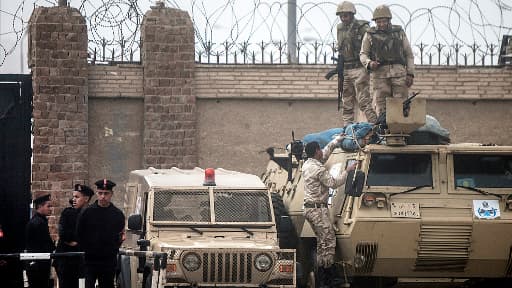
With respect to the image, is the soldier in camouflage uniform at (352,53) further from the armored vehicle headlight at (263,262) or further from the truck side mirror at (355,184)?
the armored vehicle headlight at (263,262)

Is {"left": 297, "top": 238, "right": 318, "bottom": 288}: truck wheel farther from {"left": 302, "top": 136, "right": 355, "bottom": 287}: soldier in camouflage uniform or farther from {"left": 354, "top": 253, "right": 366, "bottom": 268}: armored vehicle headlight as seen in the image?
{"left": 354, "top": 253, "right": 366, "bottom": 268}: armored vehicle headlight

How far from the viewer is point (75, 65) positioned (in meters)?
17.5

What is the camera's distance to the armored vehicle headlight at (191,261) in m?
11.1

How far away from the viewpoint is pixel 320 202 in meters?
12.8

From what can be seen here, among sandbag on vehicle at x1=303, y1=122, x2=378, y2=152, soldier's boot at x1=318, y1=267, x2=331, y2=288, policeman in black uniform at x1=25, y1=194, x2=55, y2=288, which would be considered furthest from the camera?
sandbag on vehicle at x1=303, y1=122, x2=378, y2=152

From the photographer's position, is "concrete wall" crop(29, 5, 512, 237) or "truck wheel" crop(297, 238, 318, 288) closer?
"truck wheel" crop(297, 238, 318, 288)

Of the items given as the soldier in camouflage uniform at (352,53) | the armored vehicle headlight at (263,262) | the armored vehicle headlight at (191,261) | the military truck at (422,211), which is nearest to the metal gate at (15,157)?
the armored vehicle headlight at (191,261)

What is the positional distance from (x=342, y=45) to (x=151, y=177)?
3.96 m

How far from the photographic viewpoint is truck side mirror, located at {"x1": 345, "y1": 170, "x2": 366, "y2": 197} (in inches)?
476

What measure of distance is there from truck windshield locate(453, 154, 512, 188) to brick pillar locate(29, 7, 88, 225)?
6673 mm

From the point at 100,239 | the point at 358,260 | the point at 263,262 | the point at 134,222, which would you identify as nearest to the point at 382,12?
the point at 358,260

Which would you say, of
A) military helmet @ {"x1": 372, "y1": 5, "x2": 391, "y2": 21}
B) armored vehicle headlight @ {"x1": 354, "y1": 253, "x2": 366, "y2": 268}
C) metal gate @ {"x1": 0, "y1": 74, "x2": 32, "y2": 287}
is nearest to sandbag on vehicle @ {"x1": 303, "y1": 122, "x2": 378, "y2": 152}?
armored vehicle headlight @ {"x1": 354, "y1": 253, "x2": 366, "y2": 268}

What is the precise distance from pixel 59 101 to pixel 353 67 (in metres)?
4.48

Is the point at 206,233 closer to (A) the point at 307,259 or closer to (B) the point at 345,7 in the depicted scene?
(A) the point at 307,259
